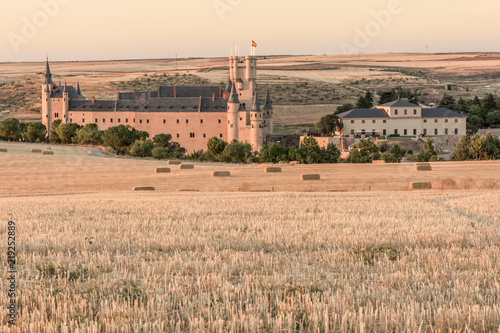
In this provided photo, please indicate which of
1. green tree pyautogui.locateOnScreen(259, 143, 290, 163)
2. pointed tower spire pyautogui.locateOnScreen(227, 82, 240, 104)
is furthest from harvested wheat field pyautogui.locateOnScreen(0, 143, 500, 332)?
pointed tower spire pyautogui.locateOnScreen(227, 82, 240, 104)

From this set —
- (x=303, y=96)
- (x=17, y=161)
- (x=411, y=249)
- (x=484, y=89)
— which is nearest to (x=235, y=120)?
(x=303, y=96)

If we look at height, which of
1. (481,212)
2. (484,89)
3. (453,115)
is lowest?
(481,212)

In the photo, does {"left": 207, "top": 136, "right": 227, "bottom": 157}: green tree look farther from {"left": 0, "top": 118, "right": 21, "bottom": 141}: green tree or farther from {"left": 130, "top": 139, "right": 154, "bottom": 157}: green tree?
{"left": 0, "top": 118, "right": 21, "bottom": 141}: green tree

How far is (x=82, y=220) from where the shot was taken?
52.8 feet

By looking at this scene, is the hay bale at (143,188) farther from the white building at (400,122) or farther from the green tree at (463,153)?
the white building at (400,122)

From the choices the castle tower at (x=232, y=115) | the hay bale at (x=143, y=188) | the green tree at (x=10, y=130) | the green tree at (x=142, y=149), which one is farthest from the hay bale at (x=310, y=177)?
the castle tower at (x=232, y=115)

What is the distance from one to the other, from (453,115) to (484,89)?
293 ft

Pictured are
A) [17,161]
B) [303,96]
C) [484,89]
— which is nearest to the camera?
[17,161]

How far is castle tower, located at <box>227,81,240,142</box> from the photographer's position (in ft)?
412

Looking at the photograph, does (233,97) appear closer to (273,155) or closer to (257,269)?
(273,155)

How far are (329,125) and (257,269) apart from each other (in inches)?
4040

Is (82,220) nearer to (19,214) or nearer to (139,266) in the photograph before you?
(19,214)

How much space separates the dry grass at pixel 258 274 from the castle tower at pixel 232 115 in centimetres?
10941

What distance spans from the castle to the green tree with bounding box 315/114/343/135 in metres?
14.6
